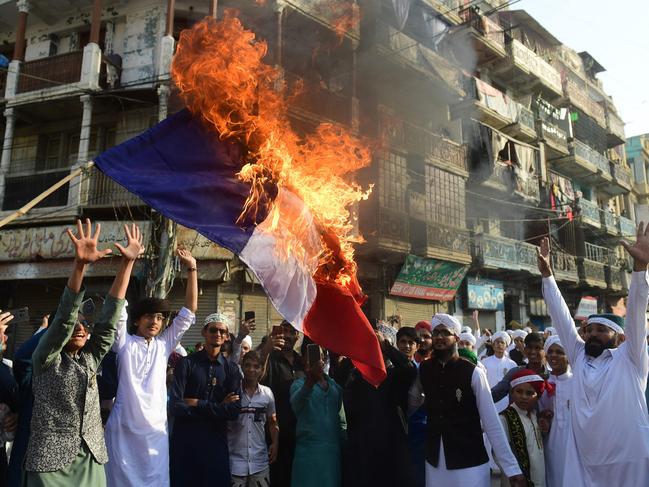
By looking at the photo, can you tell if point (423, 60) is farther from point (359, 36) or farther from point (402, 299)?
point (402, 299)

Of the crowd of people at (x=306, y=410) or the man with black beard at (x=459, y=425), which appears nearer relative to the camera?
the crowd of people at (x=306, y=410)

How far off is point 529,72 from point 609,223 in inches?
399

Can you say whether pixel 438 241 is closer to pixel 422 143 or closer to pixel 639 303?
pixel 422 143

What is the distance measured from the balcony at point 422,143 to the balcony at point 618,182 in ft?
47.2

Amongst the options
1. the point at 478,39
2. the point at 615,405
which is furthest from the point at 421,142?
the point at 615,405

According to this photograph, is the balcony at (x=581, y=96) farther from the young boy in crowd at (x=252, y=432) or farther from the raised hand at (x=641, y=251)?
the young boy in crowd at (x=252, y=432)

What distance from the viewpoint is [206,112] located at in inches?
173

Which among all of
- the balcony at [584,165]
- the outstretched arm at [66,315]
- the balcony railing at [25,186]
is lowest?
the outstretched arm at [66,315]

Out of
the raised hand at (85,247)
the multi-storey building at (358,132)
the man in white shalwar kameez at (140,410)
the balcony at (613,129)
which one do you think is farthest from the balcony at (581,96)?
the raised hand at (85,247)

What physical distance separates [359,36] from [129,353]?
14902 millimetres

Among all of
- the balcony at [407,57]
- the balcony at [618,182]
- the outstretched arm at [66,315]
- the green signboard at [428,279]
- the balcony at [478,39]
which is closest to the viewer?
the outstretched arm at [66,315]

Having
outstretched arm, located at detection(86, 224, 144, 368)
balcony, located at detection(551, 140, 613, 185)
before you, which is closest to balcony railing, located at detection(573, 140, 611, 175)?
balcony, located at detection(551, 140, 613, 185)

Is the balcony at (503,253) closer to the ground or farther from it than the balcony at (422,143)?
closer to the ground

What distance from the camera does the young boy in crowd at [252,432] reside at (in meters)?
4.45
